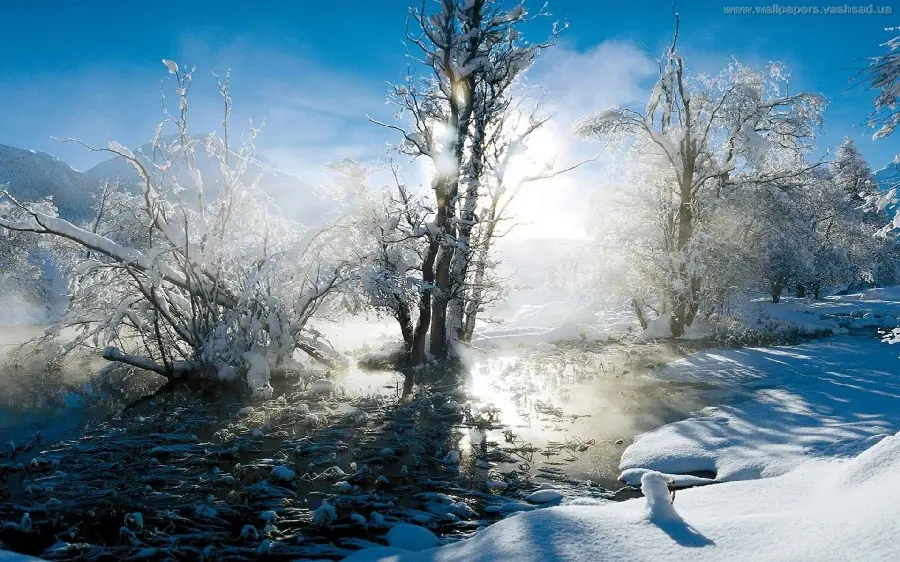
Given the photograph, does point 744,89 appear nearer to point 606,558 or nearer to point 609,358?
point 609,358

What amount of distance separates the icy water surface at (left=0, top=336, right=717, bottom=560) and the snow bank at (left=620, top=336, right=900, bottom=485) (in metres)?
0.56

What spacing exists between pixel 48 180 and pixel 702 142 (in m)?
90.4

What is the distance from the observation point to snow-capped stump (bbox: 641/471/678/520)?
3.49 m

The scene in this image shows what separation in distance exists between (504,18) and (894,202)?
9.53 meters

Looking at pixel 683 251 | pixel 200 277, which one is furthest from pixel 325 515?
pixel 683 251

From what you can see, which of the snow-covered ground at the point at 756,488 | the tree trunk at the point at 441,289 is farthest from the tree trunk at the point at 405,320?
the snow-covered ground at the point at 756,488

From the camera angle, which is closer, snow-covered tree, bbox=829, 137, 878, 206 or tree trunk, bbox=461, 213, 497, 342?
tree trunk, bbox=461, 213, 497, 342

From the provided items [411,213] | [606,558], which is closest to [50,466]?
[606,558]

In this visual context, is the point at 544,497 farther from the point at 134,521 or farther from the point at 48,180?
the point at 48,180

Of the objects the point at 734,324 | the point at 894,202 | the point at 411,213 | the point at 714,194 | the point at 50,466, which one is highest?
the point at 714,194

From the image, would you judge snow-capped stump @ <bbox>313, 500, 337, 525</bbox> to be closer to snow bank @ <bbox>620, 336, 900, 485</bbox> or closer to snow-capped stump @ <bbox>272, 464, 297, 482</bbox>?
snow-capped stump @ <bbox>272, 464, 297, 482</bbox>

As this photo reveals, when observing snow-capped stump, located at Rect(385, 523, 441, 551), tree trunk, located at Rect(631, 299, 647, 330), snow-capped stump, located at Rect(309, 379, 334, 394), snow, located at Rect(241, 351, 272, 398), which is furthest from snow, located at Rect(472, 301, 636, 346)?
snow-capped stump, located at Rect(385, 523, 441, 551)

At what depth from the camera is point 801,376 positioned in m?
9.91

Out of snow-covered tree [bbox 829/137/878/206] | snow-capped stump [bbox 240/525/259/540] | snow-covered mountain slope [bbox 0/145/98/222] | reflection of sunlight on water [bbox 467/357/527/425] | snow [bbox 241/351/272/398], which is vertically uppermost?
snow-covered mountain slope [bbox 0/145/98/222]
